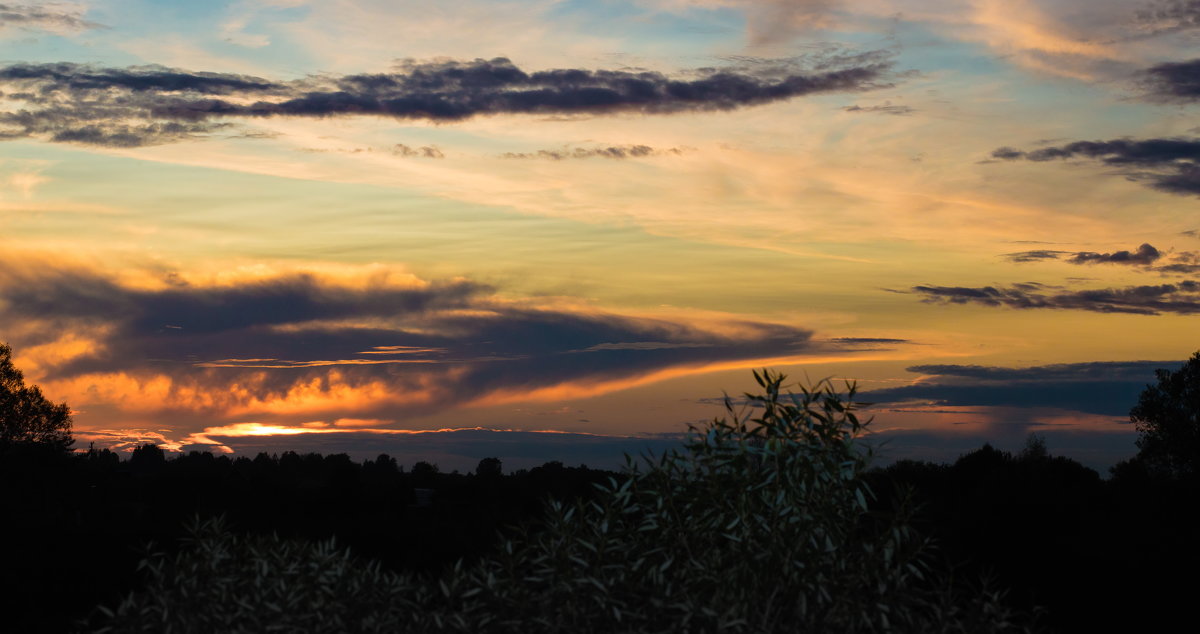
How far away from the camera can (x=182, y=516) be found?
26.2 metres

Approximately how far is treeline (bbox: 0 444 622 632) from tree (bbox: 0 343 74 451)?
354cm

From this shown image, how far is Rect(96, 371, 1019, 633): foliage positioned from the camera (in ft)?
43.2

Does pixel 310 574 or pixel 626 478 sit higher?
pixel 626 478

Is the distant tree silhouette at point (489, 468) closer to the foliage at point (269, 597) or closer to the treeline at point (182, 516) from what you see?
the treeline at point (182, 516)

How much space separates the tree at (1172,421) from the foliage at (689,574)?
41155 millimetres

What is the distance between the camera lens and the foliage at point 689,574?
519 inches

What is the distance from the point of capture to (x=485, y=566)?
15.8 meters

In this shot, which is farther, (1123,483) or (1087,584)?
(1123,483)

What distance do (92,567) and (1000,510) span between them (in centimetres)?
1964

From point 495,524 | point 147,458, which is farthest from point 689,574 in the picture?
point 147,458

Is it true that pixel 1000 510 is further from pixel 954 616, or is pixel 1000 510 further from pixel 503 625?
pixel 503 625

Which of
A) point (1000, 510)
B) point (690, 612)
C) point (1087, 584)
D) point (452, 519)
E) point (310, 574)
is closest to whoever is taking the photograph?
point (690, 612)

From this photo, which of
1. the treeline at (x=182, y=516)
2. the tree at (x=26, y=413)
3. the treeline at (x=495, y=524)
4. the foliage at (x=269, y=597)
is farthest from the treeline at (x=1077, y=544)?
the tree at (x=26, y=413)

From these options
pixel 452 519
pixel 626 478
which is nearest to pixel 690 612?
pixel 626 478
